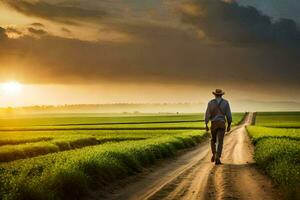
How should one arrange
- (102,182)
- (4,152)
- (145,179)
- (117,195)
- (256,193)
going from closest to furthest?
(256,193), (117,195), (102,182), (145,179), (4,152)

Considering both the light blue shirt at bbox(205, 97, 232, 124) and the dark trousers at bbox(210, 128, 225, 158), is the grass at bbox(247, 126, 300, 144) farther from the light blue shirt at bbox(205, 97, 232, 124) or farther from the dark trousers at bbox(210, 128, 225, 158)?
the light blue shirt at bbox(205, 97, 232, 124)

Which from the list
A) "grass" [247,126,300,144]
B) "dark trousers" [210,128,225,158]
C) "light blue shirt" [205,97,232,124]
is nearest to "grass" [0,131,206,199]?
"dark trousers" [210,128,225,158]

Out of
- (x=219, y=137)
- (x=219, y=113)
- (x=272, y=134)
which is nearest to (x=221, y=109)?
(x=219, y=113)

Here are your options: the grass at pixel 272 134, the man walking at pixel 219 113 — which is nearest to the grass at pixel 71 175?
the man walking at pixel 219 113

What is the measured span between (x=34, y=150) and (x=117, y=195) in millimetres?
31291

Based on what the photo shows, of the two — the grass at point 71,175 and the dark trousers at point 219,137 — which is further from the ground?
the dark trousers at point 219,137

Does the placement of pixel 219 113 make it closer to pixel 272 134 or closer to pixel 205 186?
pixel 205 186

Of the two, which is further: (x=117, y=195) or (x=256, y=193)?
(x=117, y=195)

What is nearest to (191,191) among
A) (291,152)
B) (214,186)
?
(214,186)

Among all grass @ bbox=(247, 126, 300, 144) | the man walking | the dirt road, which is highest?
the man walking

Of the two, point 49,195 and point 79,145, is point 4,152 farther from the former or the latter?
point 49,195

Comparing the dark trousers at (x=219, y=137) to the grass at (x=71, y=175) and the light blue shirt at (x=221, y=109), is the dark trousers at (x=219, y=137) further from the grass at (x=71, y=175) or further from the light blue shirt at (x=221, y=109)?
the grass at (x=71, y=175)

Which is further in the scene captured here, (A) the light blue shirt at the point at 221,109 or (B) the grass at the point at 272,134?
(B) the grass at the point at 272,134

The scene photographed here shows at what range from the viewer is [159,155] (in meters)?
28.6
